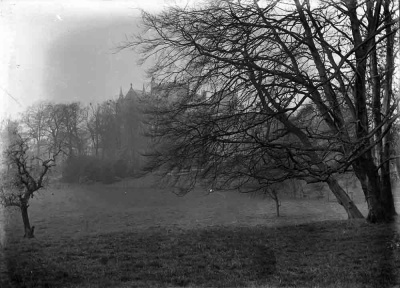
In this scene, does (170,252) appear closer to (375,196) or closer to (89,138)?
(89,138)

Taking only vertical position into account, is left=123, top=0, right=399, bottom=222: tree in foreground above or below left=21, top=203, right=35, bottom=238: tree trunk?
above

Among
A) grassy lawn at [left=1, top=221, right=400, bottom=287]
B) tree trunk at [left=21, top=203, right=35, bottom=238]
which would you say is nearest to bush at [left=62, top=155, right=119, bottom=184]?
tree trunk at [left=21, top=203, right=35, bottom=238]

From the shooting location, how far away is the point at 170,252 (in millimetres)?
7406

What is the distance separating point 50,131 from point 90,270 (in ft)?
21.3

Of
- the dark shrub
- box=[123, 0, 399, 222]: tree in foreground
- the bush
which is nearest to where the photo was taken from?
box=[123, 0, 399, 222]: tree in foreground

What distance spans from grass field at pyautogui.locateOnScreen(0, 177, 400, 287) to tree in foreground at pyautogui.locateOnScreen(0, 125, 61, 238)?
0.43 m

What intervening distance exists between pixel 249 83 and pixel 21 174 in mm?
8401

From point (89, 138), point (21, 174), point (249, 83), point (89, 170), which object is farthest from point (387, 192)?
point (21, 174)

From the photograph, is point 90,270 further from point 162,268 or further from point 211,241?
point 211,241

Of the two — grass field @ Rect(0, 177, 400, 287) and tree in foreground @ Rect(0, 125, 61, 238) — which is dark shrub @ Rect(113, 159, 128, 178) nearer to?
grass field @ Rect(0, 177, 400, 287)

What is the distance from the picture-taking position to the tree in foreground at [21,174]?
373 inches

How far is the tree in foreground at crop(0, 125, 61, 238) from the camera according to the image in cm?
947

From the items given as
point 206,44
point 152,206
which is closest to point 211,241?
point 206,44

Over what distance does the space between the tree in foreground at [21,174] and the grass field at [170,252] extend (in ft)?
1.40
